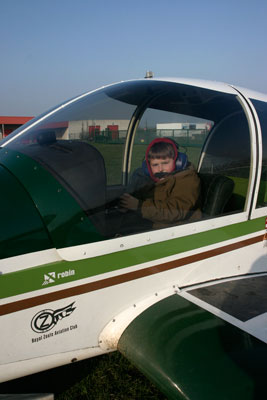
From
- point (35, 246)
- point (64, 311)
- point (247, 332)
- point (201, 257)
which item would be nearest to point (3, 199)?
point (35, 246)

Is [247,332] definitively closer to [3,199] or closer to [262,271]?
[262,271]

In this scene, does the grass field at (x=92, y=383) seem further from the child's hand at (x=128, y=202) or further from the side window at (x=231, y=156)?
the side window at (x=231, y=156)

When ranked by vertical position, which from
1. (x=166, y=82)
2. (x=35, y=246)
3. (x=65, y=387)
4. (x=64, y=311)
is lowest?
(x=65, y=387)

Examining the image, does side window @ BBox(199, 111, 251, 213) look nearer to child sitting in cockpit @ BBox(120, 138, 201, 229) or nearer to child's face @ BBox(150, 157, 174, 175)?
child sitting in cockpit @ BBox(120, 138, 201, 229)

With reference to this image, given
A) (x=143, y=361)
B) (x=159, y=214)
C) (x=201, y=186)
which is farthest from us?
(x=201, y=186)

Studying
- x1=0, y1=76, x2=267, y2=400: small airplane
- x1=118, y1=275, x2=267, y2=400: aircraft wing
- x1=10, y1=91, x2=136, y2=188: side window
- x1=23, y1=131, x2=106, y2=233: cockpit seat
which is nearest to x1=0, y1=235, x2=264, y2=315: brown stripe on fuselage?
x1=0, y1=76, x2=267, y2=400: small airplane

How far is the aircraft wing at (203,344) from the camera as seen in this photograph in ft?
4.93

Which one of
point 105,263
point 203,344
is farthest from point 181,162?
point 203,344

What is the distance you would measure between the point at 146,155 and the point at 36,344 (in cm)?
153

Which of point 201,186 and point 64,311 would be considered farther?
point 201,186

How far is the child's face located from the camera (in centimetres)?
238

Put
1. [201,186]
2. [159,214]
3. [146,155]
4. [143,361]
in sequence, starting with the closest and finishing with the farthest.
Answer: [143,361] → [159,214] → [201,186] → [146,155]

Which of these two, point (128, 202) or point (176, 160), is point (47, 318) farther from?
point (176, 160)

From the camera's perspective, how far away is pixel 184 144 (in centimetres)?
265
